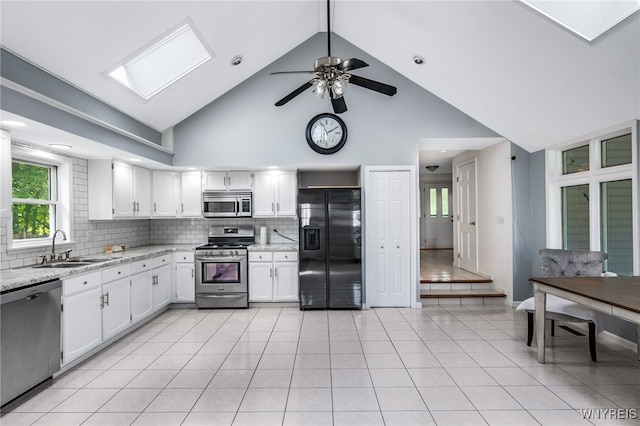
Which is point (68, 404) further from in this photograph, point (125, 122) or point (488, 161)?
point (488, 161)

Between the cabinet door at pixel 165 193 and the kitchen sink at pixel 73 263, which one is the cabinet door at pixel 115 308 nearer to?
the kitchen sink at pixel 73 263

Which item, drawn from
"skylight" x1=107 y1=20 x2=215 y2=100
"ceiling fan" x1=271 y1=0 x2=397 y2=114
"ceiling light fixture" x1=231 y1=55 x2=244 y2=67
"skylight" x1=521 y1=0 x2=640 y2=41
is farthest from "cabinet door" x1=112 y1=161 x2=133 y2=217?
"skylight" x1=521 y1=0 x2=640 y2=41

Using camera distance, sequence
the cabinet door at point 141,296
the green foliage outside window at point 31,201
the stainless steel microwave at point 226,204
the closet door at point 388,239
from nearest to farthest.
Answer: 1. the green foliage outside window at point 31,201
2. the cabinet door at point 141,296
3. the closet door at point 388,239
4. the stainless steel microwave at point 226,204

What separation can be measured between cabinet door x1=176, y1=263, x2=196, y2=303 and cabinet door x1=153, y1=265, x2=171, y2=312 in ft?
0.41

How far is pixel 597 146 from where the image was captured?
12.4 feet

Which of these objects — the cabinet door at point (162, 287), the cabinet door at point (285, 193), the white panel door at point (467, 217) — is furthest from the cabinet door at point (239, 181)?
the white panel door at point (467, 217)

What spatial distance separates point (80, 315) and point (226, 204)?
95.7 inches

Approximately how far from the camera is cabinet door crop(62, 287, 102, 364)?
2.91 metres

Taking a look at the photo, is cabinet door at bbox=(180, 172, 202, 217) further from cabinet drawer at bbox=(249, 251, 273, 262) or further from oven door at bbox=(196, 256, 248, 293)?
cabinet drawer at bbox=(249, 251, 273, 262)

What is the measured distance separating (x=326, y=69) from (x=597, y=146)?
10.8 feet

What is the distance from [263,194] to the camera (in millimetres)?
5148

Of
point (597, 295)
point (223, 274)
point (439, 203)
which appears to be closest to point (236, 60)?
point (223, 274)

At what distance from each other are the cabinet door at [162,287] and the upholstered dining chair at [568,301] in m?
4.43

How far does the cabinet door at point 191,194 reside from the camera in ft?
17.0
